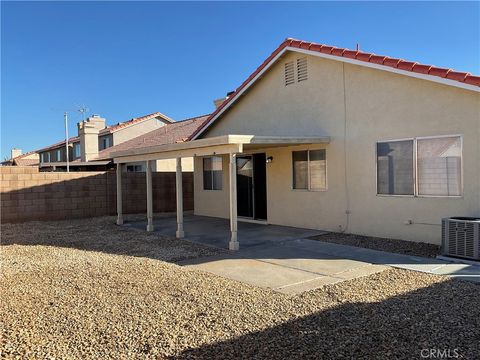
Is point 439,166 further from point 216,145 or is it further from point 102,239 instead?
point 102,239

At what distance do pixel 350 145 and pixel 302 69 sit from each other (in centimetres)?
293

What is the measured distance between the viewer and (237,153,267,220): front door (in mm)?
14055

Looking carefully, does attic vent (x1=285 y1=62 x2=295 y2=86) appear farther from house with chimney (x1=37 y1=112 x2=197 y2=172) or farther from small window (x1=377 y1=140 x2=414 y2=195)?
house with chimney (x1=37 y1=112 x2=197 y2=172)

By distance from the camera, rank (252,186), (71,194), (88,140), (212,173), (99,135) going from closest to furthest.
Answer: (252,186), (71,194), (212,173), (88,140), (99,135)

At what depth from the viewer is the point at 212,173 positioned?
16.4 metres

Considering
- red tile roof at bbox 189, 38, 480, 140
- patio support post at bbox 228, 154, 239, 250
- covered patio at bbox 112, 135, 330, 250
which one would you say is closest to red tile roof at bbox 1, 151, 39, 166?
covered patio at bbox 112, 135, 330, 250

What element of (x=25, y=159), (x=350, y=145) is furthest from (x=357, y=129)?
(x=25, y=159)

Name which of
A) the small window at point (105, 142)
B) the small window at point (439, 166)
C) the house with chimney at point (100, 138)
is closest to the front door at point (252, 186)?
the small window at point (439, 166)

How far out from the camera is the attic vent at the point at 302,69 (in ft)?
40.4

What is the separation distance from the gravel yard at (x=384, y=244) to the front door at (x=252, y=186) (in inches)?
133

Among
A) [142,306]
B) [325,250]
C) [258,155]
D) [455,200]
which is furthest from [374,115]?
[142,306]

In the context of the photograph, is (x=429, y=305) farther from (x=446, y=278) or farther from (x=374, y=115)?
(x=374, y=115)

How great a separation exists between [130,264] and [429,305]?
5339 mm

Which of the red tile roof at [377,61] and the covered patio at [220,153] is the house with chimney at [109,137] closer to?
the covered patio at [220,153]
